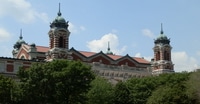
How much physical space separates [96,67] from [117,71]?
6.10 metres

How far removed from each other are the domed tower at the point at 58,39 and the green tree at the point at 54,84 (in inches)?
1086

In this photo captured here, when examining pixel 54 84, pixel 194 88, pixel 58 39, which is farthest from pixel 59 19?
pixel 194 88

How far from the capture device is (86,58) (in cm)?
9419

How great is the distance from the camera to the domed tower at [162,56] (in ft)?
339

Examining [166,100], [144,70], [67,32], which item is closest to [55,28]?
[67,32]

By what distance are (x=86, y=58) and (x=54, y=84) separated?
36087 millimetres

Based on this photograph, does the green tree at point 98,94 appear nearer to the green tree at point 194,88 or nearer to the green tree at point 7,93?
the green tree at point 7,93

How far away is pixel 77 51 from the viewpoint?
94062 mm

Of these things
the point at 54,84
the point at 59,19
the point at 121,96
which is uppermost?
the point at 59,19

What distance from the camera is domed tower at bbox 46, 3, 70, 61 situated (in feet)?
287

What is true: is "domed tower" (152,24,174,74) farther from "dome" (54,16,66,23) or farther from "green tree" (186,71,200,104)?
"green tree" (186,71,200,104)

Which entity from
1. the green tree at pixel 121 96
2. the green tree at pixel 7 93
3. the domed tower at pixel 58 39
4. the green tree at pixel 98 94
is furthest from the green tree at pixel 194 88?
the domed tower at pixel 58 39

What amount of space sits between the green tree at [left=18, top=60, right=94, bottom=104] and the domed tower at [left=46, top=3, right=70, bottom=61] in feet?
90.5

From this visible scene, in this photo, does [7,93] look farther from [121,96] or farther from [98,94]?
[121,96]
